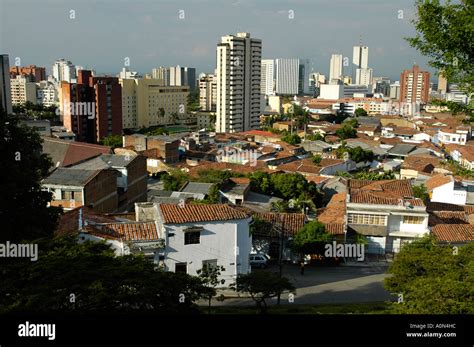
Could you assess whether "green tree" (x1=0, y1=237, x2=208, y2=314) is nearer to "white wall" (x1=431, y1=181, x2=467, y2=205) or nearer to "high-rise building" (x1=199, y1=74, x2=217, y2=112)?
"white wall" (x1=431, y1=181, x2=467, y2=205)

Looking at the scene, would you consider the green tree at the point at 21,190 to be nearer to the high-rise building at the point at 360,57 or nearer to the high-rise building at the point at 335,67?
the high-rise building at the point at 360,57

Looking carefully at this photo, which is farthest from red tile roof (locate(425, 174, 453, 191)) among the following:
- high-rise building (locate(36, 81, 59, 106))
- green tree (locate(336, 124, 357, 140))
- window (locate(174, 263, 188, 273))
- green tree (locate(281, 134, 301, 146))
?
high-rise building (locate(36, 81, 59, 106))

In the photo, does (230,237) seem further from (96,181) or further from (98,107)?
→ (98,107)

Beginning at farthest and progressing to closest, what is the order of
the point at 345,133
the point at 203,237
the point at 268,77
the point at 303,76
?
1. the point at 303,76
2. the point at 268,77
3. the point at 345,133
4. the point at 203,237

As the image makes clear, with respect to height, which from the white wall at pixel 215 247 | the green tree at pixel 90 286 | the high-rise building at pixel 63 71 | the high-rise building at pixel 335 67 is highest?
the high-rise building at pixel 335 67

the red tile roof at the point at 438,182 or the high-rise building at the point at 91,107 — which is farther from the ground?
the high-rise building at the point at 91,107

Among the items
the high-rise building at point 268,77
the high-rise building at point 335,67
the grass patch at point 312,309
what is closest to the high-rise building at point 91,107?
the grass patch at point 312,309

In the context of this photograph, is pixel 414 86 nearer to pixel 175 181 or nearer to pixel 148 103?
pixel 148 103

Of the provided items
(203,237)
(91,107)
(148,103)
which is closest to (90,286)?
(203,237)
